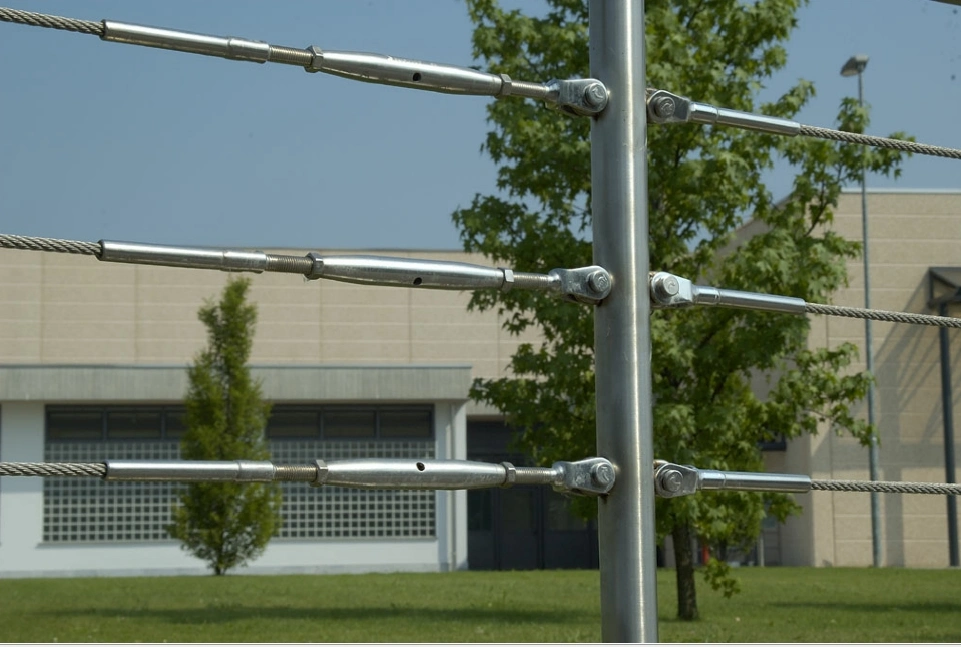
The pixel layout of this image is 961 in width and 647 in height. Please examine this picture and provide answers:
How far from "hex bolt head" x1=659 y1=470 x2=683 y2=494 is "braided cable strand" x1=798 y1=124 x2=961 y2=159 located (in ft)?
1.58

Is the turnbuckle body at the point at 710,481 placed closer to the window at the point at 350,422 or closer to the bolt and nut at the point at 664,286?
the bolt and nut at the point at 664,286

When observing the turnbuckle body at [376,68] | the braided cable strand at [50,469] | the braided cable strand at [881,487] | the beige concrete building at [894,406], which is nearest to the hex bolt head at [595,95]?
Answer: the turnbuckle body at [376,68]

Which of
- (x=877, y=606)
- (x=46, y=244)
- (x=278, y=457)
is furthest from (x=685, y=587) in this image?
(x=278, y=457)

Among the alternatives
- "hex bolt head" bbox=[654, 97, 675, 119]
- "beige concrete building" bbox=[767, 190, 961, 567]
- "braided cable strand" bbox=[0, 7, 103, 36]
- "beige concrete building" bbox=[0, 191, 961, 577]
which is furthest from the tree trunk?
"braided cable strand" bbox=[0, 7, 103, 36]

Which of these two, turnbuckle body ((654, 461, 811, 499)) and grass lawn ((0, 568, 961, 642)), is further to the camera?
grass lawn ((0, 568, 961, 642))

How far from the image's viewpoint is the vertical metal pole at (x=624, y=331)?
132cm

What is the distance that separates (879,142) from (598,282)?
0.53 m

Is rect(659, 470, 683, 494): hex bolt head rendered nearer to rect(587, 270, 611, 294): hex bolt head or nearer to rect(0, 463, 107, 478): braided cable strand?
rect(587, 270, 611, 294): hex bolt head

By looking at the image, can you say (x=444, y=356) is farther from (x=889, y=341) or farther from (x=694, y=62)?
(x=694, y=62)

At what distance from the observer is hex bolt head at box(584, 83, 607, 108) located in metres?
1.38

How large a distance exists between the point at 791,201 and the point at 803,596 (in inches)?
189

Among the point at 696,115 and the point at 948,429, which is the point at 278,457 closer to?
the point at 948,429

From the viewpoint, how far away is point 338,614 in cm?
1164

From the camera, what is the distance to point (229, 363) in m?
20.2
